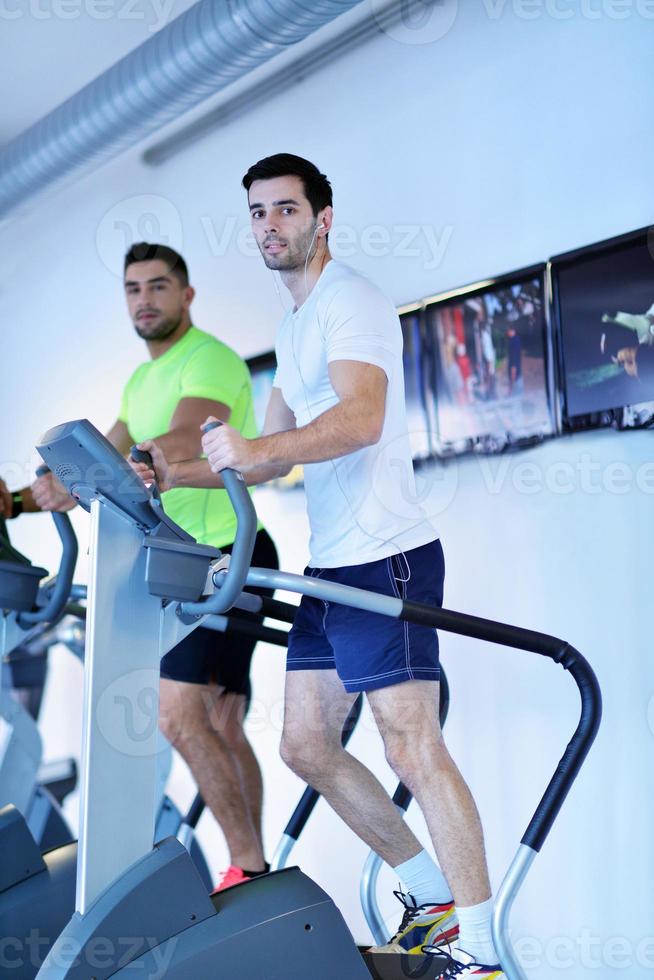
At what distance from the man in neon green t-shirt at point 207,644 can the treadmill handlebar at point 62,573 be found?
9 centimetres

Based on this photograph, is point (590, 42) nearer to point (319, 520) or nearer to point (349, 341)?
point (349, 341)

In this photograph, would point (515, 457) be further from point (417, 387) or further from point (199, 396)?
point (199, 396)

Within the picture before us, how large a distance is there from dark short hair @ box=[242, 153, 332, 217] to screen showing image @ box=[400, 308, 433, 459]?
96cm

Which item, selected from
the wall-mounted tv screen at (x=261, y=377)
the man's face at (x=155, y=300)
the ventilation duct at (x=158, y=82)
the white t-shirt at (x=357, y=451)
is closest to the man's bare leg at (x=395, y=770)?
the white t-shirt at (x=357, y=451)

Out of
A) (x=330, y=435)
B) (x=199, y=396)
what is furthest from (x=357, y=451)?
(x=199, y=396)

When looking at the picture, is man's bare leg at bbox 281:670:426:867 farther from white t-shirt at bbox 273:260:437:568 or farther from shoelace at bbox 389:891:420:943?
white t-shirt at bbox 273:260:437:568

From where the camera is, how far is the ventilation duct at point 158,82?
3000 mm

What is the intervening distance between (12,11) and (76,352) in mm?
1440

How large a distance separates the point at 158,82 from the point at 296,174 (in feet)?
4.53

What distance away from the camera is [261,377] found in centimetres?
387

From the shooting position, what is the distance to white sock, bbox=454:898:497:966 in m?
1.92

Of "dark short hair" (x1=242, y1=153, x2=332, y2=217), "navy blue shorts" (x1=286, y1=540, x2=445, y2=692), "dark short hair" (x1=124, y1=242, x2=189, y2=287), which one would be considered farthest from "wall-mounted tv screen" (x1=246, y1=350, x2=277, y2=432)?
"navy blue shorts" (x1=286, y1=540, x2=445, y2=692)

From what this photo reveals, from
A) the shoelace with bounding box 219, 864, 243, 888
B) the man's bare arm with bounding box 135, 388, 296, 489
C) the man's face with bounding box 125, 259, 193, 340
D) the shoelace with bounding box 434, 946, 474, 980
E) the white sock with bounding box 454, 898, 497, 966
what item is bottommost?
the shoelace with bounding box 219, 864, 243, 888

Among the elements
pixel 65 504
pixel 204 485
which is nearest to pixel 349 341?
pixel 204 485
